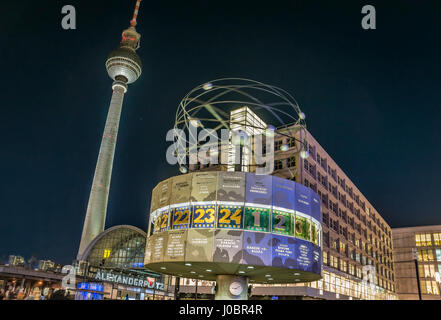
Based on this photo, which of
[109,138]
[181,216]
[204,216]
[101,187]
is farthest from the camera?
[109,138]

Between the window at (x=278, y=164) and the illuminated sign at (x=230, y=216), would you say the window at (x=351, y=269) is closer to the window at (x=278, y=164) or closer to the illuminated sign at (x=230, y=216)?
the window at (x=278, y=164)

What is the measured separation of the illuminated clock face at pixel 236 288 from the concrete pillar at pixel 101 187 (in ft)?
321

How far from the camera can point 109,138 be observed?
131000 millimetres

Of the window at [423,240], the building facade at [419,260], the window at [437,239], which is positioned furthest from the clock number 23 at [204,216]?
the window at [423,240]

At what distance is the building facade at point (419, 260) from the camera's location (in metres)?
113

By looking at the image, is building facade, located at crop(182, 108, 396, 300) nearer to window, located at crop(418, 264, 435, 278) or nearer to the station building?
window, located at crop(418, 264, 435, 278)

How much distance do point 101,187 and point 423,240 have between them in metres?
112

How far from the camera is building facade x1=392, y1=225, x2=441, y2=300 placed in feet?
372

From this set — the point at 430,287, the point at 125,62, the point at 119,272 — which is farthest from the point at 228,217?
the point at 125,62

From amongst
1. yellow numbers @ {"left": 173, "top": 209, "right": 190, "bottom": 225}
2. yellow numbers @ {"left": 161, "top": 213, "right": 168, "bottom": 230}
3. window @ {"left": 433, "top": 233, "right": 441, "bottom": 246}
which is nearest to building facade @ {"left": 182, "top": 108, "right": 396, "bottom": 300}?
window @ {"left": 433, "top": 233, "right": 441, "bottom": 246}

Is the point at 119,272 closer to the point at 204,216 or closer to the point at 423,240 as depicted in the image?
the point at 204,216

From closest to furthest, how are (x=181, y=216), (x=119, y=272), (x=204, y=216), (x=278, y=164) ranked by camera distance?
(x=204, y=216)
(x=181, y=216)
(x=278, y=164)
(x=119, y=272)

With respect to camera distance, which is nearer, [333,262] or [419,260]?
Result: [333,262]
